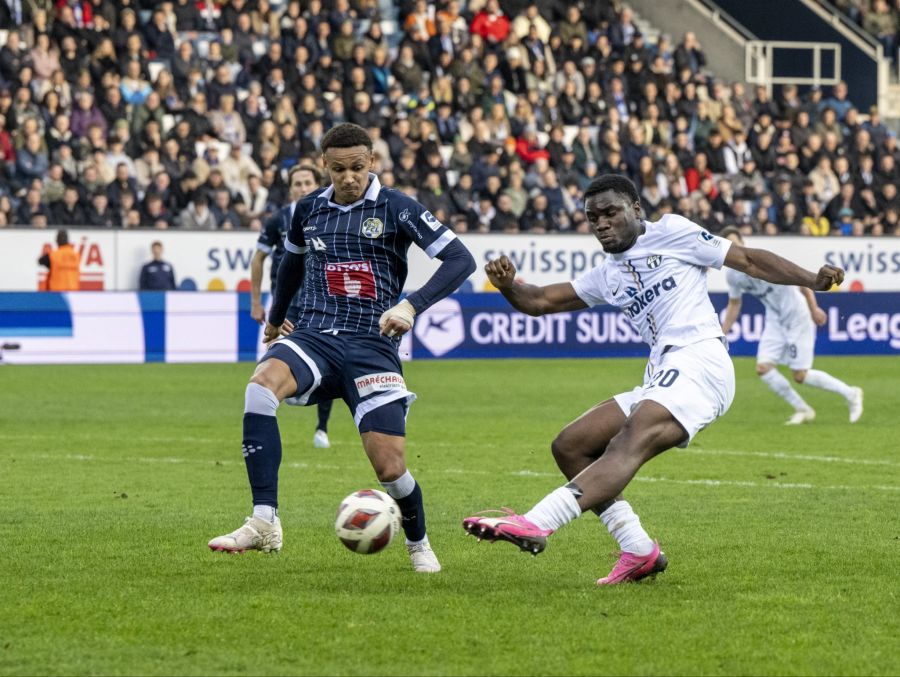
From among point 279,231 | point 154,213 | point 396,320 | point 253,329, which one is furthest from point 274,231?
point 154,213

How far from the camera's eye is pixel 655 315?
723 cm

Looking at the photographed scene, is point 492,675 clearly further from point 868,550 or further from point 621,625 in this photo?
point 868,550

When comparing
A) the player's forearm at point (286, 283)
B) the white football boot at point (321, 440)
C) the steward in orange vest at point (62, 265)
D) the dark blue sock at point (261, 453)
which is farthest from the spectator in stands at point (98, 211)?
the dark blue sock at point (261, 453)

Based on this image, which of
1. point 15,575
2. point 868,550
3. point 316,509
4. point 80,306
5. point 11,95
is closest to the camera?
point 15,575

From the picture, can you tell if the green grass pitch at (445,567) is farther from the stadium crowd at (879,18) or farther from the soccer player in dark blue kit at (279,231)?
the stadium crowd at (879,18)

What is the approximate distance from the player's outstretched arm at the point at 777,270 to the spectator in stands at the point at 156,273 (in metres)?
17.4

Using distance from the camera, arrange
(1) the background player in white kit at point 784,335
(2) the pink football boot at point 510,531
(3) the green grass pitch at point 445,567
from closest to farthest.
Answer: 1. (3) the green grass pitch at point 445,567
2. (2) the pink football boot at point 510,531
3. (1) the background player in white kit at point 784,335

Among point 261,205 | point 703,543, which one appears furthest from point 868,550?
point 261,205

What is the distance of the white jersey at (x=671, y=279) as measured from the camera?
23.5 feet

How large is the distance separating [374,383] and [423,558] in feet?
2.84

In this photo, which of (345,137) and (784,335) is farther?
(784,335)

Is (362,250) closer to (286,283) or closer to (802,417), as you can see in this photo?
(286,283)

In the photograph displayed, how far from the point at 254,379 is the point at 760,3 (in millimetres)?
30050

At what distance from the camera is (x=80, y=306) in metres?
21.9
